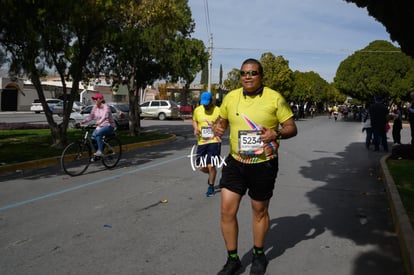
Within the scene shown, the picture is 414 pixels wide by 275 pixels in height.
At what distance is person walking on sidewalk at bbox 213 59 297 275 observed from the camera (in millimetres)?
3838

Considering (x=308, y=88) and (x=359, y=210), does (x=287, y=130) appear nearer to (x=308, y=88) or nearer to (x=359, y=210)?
(x=359, y=210)

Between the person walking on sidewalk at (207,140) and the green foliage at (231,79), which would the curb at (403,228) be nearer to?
the person walking on sidewalk at (207,140)

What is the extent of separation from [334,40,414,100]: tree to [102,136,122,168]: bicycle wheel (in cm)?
3951

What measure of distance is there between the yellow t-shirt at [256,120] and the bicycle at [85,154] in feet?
19.5

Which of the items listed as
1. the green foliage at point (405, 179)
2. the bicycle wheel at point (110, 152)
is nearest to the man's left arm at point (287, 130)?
the green foliage at point (405, 179)

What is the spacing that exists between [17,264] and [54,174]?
18.0 ft

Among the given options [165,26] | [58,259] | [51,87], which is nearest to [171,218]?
[58,259]

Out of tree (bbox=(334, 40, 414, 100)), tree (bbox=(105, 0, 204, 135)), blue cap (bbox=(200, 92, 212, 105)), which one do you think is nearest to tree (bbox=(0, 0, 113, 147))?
tree (bbox=(105, 0, 204, 135))

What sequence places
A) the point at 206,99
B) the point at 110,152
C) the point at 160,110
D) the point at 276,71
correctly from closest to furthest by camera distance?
the point at 206,99 → the point at 110,152 → the point at 160,110 → the point at 276,71

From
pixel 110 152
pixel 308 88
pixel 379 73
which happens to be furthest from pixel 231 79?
pixel 110 152

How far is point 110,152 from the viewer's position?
33.3 feet

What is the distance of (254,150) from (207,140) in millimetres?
3405

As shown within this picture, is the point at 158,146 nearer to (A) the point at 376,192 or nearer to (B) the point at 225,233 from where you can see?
(A) the point at 376,192

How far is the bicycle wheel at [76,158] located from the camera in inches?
356
